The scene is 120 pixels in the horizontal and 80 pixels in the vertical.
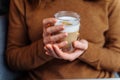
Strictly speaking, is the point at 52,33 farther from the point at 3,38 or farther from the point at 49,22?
the point at 3,38

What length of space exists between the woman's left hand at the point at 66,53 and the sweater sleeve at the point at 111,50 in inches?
3.7

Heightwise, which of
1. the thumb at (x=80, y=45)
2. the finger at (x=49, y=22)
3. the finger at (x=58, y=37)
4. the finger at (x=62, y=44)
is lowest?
the thumb at (x=80, y=45)

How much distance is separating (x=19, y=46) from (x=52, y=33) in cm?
32

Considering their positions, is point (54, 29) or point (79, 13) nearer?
point (54, 29)

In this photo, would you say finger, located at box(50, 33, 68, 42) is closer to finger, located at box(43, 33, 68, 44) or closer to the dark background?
finger, located at box(43, 33, 68, 44)

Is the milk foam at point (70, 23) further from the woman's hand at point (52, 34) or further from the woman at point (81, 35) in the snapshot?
the woman at point (81, 35)

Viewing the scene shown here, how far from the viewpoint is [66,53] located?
110 centimetres

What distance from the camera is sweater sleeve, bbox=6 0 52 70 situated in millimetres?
1226

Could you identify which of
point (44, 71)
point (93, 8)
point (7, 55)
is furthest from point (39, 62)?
point (93, 8)

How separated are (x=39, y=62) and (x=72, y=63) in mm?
149

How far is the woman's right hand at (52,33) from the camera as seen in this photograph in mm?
1000

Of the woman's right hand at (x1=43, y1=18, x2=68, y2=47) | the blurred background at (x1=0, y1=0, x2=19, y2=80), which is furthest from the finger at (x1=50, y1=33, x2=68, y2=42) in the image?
the blurred background at (x1=0, y1=0, x2=19, y2=80)

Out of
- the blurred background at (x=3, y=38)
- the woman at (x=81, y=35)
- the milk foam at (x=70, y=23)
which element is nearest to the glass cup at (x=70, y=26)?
the milk foam at (x=70, y=23)

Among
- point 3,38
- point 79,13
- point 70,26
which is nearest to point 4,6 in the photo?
point 3,38
